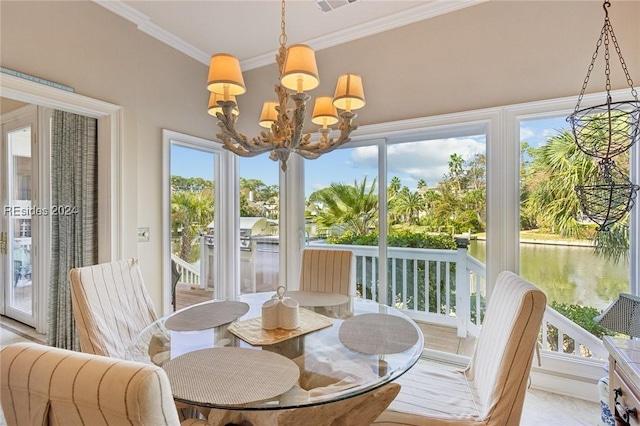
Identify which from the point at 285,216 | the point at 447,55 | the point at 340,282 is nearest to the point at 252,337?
the point at 340,282

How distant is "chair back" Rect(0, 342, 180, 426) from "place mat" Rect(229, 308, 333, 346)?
827 mm

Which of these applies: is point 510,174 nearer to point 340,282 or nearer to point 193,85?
point 340,282

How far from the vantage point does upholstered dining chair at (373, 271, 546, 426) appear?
1.19 metres

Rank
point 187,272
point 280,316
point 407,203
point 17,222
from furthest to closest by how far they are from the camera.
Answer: point 17,222 < point 187,272 < point 407,203 < point 280,316

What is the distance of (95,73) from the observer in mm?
2443

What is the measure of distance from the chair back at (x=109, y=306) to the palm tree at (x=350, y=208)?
187cm

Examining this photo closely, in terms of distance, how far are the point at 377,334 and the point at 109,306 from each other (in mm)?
1450

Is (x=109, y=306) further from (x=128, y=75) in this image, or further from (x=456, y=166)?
(x=456, y=166)

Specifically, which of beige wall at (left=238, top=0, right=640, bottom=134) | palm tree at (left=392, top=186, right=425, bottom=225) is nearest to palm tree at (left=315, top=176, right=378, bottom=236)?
palm tree at (left=392, top=186, right=425, bottom=225)

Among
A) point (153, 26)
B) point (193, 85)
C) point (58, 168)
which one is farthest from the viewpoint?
point (193, 85)

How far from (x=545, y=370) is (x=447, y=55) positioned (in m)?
2.59

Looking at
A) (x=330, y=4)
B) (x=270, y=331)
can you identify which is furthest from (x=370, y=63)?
(x=270, y=331)

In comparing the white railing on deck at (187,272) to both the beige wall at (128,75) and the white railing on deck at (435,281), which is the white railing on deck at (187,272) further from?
the white railing on deck at (435,281)

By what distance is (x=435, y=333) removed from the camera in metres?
3.26
